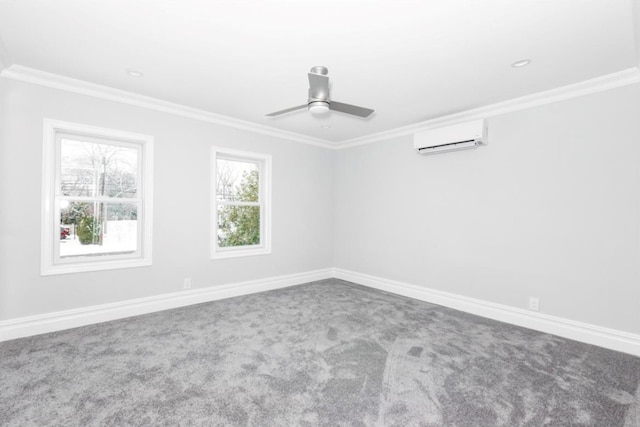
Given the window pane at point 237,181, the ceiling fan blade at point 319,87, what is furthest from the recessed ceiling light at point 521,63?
the window pane at point 237,181

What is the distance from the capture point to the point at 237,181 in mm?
4672

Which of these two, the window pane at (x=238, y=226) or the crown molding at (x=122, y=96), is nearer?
the crown molding at (x=122, y=96)

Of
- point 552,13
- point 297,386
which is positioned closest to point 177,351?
point 297,386

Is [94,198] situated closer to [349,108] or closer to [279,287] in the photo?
[279,287]

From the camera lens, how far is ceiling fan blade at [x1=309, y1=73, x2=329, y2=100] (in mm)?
2217

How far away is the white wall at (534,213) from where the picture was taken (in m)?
2.84

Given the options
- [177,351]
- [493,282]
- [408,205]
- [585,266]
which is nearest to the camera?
[177,351]

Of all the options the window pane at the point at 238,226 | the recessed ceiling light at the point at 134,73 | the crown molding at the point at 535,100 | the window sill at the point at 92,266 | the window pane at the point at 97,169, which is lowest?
the window sill at the point at 92,266

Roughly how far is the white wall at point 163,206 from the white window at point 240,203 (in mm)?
→ 115

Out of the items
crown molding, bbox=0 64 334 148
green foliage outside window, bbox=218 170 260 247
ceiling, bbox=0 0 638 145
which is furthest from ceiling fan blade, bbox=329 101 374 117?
green foliage outside window, bbox=218 170 260 247

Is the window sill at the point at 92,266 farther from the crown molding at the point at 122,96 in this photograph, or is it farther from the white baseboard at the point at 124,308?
the crown molding at the point at 122,96

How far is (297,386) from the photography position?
7.14ft

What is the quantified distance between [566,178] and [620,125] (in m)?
0.60

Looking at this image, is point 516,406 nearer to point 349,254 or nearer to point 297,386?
point 297,386
